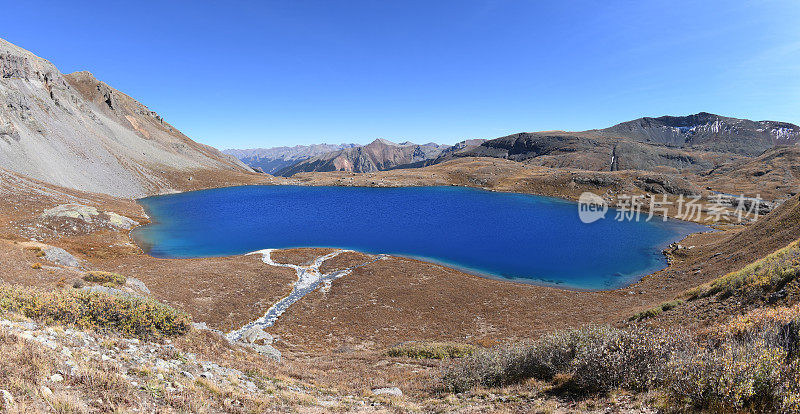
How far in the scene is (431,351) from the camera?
17.4 metres

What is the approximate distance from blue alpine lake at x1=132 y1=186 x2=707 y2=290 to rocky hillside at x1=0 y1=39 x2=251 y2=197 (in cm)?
1651

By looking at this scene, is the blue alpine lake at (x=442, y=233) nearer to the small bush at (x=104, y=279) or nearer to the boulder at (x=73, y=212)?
the boulder at (x=73, y=212)

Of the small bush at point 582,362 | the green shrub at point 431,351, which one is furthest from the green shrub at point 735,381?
the green shrub at point 431,351

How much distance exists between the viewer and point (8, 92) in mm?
87375

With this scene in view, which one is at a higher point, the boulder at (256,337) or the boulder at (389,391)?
the boulder at (389,391)

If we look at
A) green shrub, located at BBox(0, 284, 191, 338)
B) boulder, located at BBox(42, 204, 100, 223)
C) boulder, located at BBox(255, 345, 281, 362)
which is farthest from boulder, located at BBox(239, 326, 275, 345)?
boulder, located at BBox(42, 204, 100, 223)

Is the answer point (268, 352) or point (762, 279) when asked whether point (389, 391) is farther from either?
point (762, 279)

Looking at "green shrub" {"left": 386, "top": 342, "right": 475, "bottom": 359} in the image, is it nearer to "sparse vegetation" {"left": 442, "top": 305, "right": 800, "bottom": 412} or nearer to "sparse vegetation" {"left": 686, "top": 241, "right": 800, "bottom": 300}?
"sparse vegetation" {"left": 442, "top": 305, "right": 800, "bottom": 412}

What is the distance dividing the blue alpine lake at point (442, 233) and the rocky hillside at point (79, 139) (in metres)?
16.5

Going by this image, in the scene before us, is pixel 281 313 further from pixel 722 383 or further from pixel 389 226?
pixel 389 226

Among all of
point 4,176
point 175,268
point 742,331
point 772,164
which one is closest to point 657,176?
point 772,164

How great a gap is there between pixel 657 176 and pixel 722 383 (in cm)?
13925

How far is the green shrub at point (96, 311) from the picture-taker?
10117mm

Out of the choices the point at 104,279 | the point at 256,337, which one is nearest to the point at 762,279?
the point at 256,337
